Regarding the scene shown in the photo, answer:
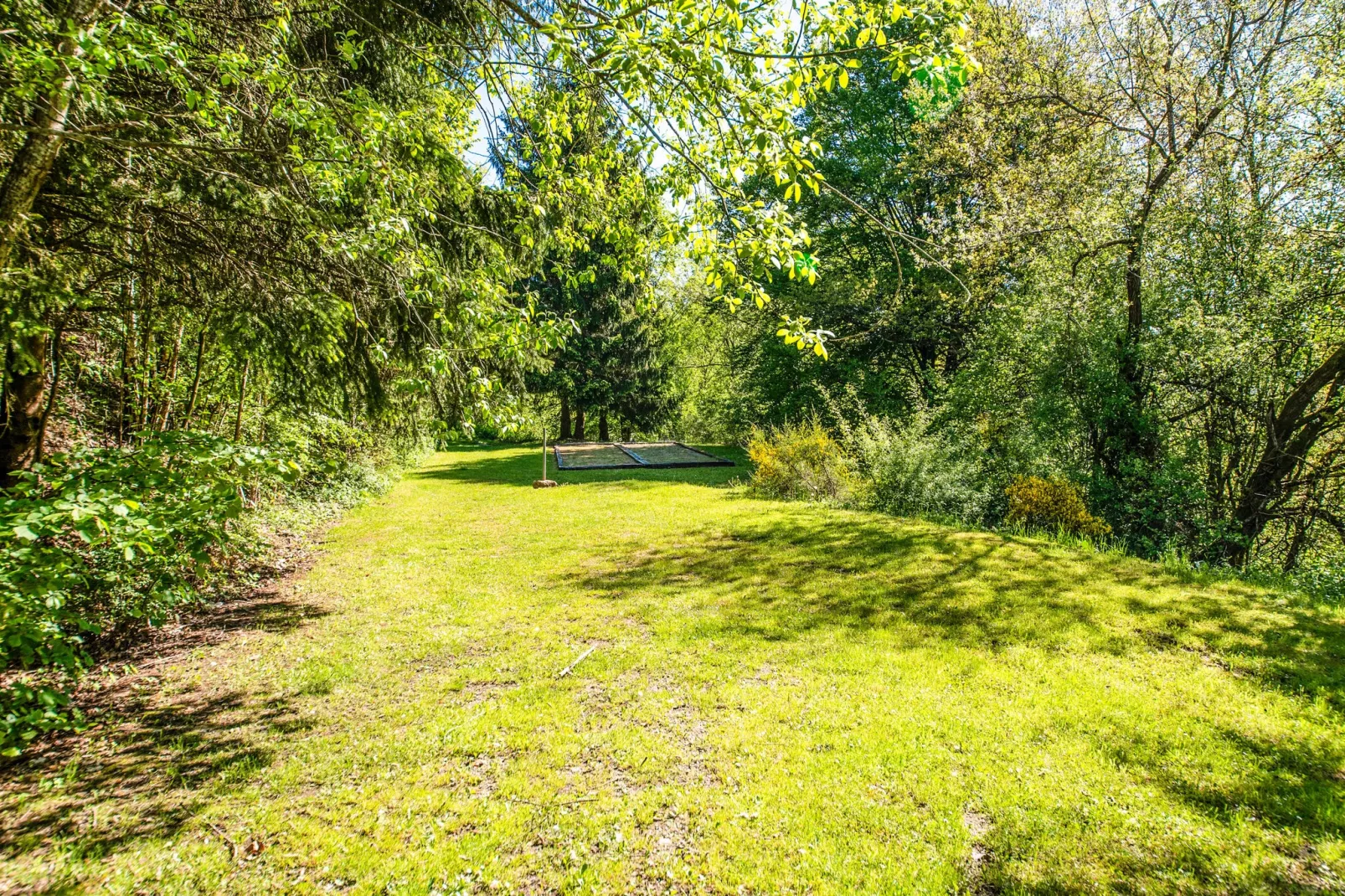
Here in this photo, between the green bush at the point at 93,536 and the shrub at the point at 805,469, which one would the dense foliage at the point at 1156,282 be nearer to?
the shrub at the point at 805,469

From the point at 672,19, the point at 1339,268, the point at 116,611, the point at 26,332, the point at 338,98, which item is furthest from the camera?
the point at 1339,268

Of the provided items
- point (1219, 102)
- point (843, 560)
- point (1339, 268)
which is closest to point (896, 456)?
point (843, 560)

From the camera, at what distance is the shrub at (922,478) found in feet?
30.6

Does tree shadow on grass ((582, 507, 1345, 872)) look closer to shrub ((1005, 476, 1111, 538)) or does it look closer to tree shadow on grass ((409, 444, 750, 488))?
shrub ((1005, 476, 1111, 538))

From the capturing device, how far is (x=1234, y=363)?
8.13m

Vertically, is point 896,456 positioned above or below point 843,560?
above

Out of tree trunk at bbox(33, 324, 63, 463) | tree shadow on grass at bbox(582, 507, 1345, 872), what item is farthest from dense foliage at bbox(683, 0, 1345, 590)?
tree trunk at bbox(33, 324, 63, 463)

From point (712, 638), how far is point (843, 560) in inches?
110

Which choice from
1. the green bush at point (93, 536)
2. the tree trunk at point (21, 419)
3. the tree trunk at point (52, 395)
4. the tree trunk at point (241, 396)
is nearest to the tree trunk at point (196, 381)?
the tree trunk at point (241, 396)

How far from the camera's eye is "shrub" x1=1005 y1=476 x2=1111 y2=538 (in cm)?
841

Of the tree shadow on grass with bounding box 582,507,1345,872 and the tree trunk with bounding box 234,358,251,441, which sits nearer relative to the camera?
the tree shadow on grass with bounding box 582,507,1345,872

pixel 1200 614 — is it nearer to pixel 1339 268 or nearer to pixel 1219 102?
pixel 1339 268

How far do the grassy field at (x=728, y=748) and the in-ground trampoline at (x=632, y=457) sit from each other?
10.9 m

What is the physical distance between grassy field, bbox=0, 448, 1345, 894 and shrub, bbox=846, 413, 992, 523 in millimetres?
2915
